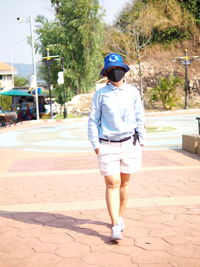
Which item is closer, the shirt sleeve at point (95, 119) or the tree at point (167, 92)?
the shirt sleeve at point (95, 119)

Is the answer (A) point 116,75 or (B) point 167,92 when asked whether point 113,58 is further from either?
(B) point 167,92

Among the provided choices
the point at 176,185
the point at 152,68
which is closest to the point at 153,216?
the point at 176,185

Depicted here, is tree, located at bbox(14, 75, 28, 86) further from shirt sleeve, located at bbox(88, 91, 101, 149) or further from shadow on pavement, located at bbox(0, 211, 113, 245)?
shirt sleeve, located at bbox(88, 91, 101, 149)

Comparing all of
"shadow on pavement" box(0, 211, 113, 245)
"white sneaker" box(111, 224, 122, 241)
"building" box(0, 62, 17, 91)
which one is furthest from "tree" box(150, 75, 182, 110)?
"building" box(0, 62, 17, 91)

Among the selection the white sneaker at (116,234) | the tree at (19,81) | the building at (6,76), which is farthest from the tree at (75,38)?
the tree at (19,81)

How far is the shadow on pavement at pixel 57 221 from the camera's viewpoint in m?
4.13

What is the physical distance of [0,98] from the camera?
157 feet

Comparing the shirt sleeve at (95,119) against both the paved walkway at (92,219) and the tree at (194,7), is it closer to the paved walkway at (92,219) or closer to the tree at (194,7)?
the paved walkway at (92,219)

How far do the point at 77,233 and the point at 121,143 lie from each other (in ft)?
3.50

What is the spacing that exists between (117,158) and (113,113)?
1.47ft

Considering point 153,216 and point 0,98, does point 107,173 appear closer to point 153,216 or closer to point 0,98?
point 153,216

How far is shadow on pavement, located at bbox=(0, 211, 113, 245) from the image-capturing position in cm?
413

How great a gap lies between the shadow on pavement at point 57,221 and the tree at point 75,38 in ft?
93.5

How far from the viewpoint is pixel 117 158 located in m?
3.84
